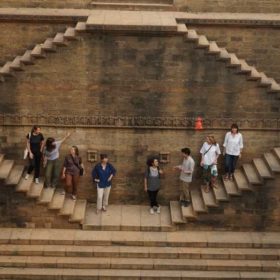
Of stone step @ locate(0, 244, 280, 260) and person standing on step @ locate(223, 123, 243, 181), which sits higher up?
person standing on step @ locate(223, 123, 243, 181)

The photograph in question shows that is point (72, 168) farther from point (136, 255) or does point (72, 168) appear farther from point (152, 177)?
point (136, 255)

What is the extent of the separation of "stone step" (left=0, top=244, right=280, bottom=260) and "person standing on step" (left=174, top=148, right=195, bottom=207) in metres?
1.55

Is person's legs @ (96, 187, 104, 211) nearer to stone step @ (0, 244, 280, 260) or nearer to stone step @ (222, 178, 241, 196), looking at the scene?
stone step @ (0, 244, 280, 260)

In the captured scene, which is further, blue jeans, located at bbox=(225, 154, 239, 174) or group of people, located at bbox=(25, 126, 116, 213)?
blue jeans, located at bbox=(225, 154, 239, 174)

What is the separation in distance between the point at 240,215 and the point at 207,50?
4297mm

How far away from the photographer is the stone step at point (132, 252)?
14.2 metres

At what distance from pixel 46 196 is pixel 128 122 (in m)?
2.89

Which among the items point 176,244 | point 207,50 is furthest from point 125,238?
point 207,50

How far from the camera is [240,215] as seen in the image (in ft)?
48.6

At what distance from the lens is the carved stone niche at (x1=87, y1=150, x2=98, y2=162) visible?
50.9 ft

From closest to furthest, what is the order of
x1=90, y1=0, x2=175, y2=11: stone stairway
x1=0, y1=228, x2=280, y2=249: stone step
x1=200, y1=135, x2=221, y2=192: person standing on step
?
x1=0, y1=228, x2=280, y2=249: stone step
x1=200, y1=135, x2=221, y2=192: person standing on step
x1=90, y1=0, x2=175, y2=11: stone stairway

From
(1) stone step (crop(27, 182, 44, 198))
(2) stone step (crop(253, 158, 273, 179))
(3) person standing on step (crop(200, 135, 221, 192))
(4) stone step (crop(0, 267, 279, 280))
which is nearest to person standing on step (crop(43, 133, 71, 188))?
(1) stone step (crop(27, 182, 44, 198))

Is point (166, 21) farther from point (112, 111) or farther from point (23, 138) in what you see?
point (23, 138)

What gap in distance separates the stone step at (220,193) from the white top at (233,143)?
959 mm
